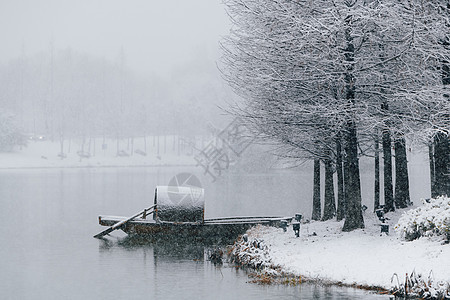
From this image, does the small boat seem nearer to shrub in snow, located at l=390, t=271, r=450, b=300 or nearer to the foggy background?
shrub in snow, located at l=390, t=271, r=450, b=300

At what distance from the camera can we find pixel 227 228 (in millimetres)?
23234

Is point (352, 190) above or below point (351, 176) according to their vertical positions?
below

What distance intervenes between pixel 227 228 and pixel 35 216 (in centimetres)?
1605

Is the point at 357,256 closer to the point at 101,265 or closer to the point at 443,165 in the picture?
the point at 443,165

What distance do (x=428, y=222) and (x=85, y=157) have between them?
100730 millimetres

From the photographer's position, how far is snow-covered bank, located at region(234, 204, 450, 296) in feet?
44.3

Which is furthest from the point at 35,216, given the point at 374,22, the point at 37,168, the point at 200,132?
the point at 200,132

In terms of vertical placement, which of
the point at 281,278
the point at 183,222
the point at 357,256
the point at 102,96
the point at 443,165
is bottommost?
the point at 281,278

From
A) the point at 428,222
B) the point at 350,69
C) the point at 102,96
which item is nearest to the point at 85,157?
the point at 102,96

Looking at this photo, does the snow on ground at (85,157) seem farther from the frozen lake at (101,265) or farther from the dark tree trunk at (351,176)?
the dark tree trunk at (351,176)

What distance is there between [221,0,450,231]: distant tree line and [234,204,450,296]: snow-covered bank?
61.4 inches

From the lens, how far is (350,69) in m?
17.8

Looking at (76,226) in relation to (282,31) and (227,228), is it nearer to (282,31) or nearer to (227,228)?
(227,228)

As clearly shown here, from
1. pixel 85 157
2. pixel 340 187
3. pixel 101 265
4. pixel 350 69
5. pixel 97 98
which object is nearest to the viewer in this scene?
pixel 350 69
